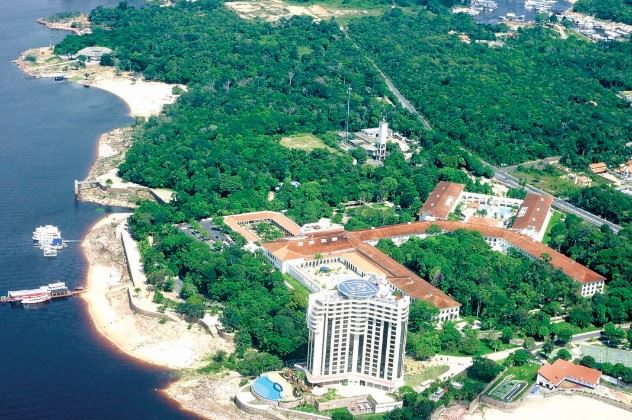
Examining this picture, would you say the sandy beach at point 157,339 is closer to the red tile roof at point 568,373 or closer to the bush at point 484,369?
the bush at point 484,369

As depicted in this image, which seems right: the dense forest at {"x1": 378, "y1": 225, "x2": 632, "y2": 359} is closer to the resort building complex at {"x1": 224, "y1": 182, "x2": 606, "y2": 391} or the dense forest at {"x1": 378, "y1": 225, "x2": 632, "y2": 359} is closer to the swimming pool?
the resort building complex at {"x1": 224, "y1": 182, "x2": 606, "y2": 391}

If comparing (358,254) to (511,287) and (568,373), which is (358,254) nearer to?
(511,287)

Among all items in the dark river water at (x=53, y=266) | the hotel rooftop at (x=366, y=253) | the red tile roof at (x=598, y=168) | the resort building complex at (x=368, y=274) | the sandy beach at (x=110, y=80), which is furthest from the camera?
the sandy beach at (x=110, y=80)

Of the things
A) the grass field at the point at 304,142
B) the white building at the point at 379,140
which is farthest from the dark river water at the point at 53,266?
the white building at the point at 379,140

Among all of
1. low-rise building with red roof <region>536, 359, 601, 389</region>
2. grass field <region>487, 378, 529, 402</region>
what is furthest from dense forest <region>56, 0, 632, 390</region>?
grass field <region>487, 378, 529, 402</region>

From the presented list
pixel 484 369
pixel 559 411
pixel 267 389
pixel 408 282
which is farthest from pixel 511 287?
pixel 267 389

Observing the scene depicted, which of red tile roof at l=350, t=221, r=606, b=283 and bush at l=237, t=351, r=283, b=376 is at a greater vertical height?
red tile roof at l=350, t=221, r=606, b=283
